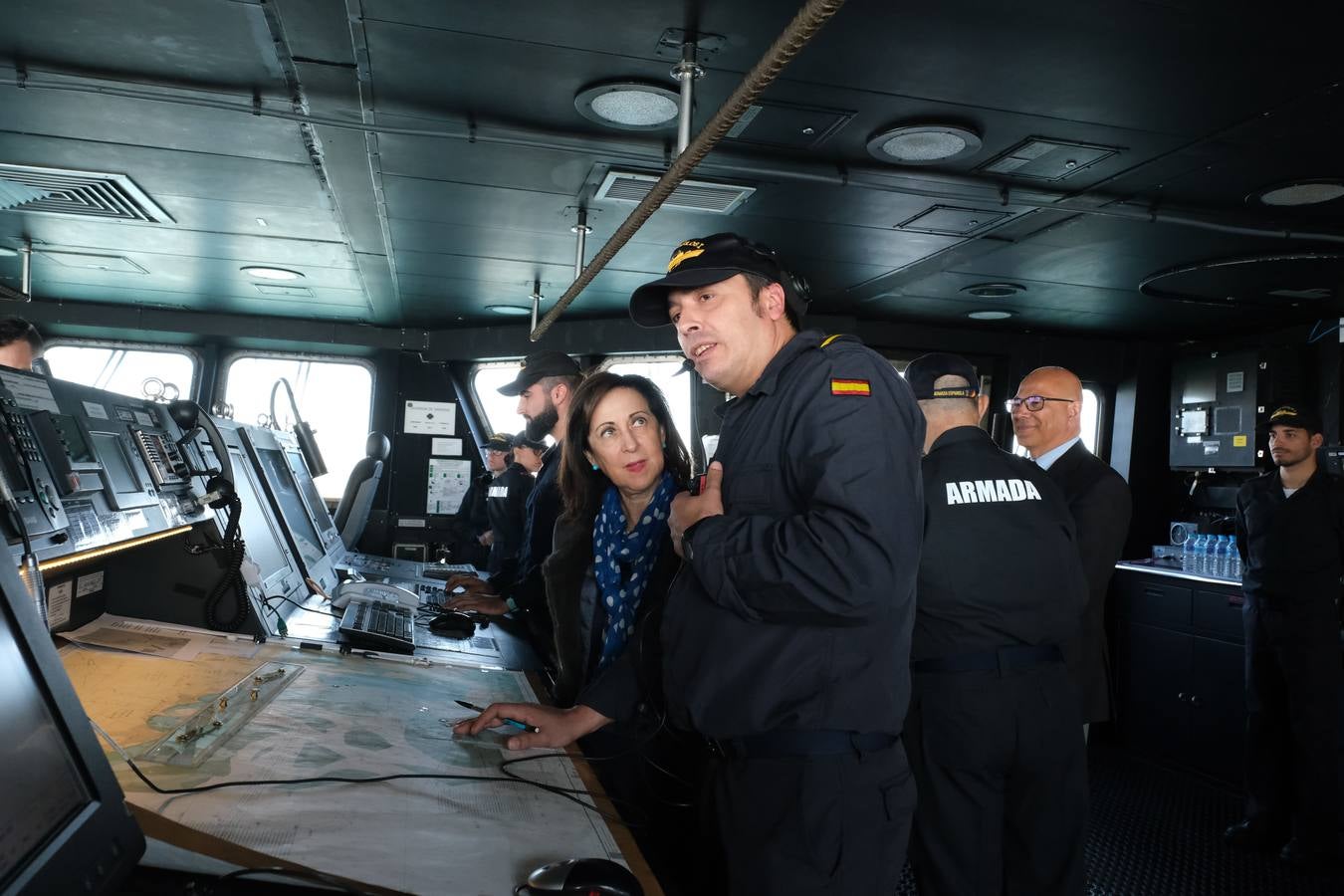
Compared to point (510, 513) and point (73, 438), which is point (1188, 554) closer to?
point (510, 513)

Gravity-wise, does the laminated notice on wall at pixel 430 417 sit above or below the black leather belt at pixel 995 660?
above

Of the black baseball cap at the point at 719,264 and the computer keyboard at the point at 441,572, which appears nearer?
the black baseball cap at the point at 719,264

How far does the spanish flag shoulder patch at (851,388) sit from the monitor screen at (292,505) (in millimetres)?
2223

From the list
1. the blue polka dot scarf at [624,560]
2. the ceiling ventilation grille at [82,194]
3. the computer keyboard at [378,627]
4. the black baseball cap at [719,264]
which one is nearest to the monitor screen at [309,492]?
the computer keyboard at [378,627]

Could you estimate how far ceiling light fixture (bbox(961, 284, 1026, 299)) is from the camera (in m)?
5.23

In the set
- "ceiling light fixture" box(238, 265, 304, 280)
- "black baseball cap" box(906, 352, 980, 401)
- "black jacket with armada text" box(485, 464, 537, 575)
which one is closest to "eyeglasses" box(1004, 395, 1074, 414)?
"black baseball cap" box(906, 352, 980, 401)

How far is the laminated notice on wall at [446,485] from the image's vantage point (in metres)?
7.65

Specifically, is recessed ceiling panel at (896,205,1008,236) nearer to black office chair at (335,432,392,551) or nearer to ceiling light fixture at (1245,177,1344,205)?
ceiling light fixture at (1245,177,1344,205)

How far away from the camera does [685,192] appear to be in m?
3.79

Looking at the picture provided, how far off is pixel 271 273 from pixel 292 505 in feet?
A: 9.31

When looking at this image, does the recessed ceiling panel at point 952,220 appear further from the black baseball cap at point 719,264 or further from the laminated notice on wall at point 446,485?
the laminated notice on wall at point 446,485

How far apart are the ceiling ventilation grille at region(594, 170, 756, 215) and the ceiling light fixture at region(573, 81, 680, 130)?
0.42m

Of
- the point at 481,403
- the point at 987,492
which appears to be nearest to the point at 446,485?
the point at 481,403

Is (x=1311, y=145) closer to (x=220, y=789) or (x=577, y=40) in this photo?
(x=577, y=40)
